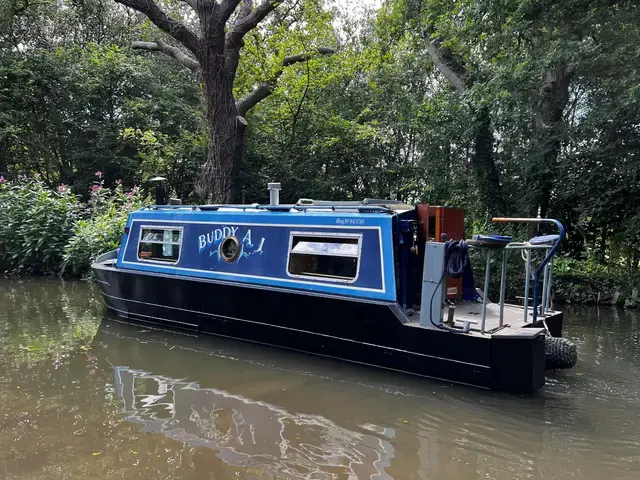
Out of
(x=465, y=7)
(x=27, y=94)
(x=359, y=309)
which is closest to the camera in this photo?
(x=359, y=309)

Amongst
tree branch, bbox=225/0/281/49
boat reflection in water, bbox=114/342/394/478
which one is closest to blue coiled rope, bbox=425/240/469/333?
boat reflection in water, bbox=114/342/394/478

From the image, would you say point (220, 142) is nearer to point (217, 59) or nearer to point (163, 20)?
point (217, 59)

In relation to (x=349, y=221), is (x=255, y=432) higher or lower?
lower

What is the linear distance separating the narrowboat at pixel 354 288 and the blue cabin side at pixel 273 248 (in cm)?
1

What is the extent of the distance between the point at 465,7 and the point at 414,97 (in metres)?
4.26

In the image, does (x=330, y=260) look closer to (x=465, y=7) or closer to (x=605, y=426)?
(x=605, y=426)

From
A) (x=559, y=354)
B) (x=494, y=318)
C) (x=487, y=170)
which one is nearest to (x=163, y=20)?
(x=487, y=170)

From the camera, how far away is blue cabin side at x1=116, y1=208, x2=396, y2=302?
5.63 meters

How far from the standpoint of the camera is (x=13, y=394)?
5.01m

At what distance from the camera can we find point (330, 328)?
5.88m

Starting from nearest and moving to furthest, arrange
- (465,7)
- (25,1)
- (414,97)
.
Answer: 1. (465,7)
2. (414,97)
3. (25,1)

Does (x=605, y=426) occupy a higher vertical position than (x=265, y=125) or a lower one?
lower

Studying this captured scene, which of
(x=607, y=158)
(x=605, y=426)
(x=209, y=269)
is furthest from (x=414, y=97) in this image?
(x=605, y=426)

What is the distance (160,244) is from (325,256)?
2.95 m
